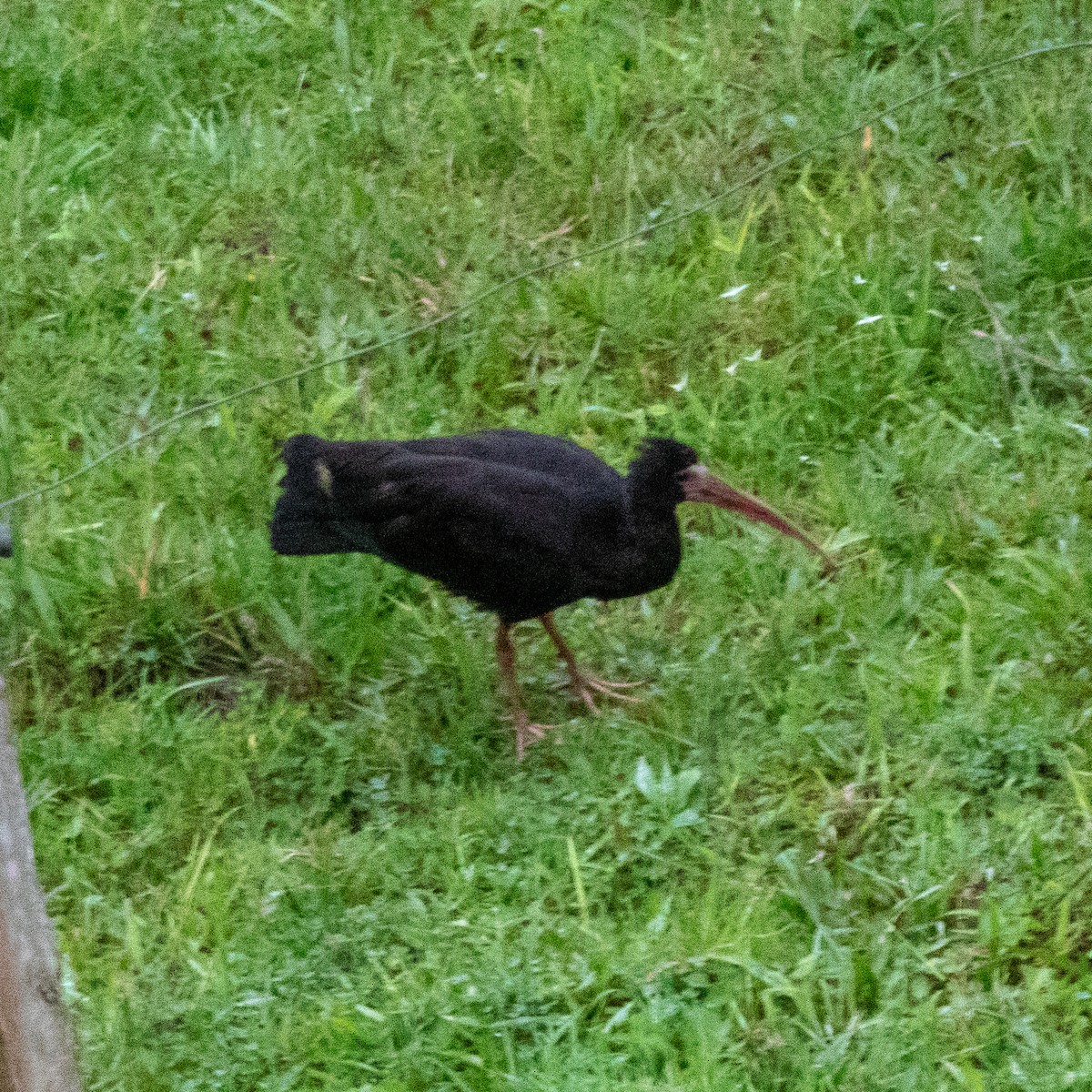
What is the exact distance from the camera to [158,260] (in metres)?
6.19

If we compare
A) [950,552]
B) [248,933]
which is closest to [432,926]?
[248,933]

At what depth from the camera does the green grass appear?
12.1 ft

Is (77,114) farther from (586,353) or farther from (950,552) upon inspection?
(950,552)

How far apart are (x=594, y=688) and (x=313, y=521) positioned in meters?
0.94

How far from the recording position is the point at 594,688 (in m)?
4.75

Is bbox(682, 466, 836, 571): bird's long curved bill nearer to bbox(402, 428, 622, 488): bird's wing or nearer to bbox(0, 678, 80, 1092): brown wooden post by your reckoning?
bbox(402, 428, 622, 488): bird's wing

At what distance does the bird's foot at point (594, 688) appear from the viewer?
184 inches

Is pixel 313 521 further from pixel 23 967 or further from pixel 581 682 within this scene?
pixel 23 967

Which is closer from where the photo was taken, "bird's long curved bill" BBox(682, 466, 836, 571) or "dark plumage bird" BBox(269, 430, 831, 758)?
"dark plumage bird" BBox(269, 430, 831, 758)

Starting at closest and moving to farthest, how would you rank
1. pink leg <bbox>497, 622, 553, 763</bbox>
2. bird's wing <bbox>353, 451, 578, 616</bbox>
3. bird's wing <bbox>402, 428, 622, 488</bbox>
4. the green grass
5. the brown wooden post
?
the brown wooden post < the green grass < bird's wing <bbox>353, 451, 578, 616</bbox> < pink leg <bbox>497, 622, 553, 763</bbox> < bird's wing <bbox>402, 428, 622, 488</bbox>

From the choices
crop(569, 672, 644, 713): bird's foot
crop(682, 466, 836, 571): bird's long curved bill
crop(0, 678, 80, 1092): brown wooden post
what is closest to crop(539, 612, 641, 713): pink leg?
crop(569, 672, 644, 713): bird's foot

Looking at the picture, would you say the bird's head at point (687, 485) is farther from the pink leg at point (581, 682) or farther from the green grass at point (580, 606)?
the pink leg at point (581, 682)

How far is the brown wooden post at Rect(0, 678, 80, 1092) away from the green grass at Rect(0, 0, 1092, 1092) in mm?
935

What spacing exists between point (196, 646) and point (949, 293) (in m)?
2.76
